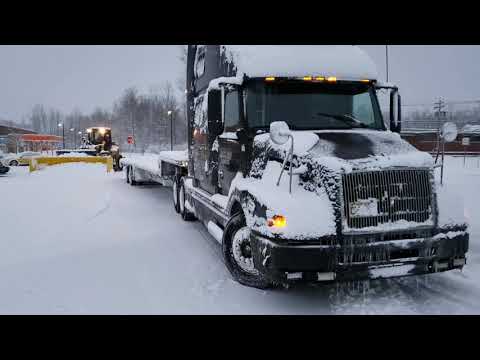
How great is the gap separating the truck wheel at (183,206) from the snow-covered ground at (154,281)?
0.85 ft

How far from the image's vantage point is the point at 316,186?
4.35m

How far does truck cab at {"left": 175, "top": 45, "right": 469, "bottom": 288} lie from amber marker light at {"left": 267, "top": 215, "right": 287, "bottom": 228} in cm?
1

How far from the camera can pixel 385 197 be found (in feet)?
A: 14.2

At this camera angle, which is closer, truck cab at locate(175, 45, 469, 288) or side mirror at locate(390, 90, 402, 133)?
truck cab at locate(175, 45, 469, 288)

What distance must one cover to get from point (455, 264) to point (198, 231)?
197 inches

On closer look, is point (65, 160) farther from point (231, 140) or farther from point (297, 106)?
point (297, 106)

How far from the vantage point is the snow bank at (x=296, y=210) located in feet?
13.5

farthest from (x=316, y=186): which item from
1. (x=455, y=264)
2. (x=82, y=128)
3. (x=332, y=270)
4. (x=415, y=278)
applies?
(x=82, y=128)

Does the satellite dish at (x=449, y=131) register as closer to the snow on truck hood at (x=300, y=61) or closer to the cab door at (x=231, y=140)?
the snow on truck hood at (x=300, y=61)

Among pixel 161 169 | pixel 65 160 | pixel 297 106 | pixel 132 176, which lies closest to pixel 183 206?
pixel 161 169

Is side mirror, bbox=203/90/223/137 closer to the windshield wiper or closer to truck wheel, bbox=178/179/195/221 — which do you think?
the windshield wiper

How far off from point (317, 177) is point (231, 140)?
1881mm

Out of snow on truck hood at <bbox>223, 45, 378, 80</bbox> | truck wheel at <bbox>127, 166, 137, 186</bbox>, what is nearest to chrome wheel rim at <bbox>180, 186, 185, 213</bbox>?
snow on truck hood at <bbox>223, 45, 378, 80</bbox>

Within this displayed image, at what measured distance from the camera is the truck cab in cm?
419
